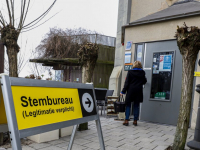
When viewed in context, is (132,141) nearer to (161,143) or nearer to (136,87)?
(161,143)

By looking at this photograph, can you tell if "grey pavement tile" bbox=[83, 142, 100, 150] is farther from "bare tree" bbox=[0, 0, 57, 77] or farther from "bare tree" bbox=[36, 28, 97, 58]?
"bare tree" bbox=[36, 28, 97, 58]

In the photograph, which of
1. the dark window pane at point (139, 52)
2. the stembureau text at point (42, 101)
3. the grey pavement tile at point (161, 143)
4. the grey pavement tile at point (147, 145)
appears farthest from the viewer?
the dark window pane at point (139, 52)

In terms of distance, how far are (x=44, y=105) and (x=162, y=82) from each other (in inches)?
176

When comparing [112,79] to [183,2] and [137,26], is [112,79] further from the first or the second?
[183,2]

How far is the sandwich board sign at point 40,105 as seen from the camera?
1404 millimetres

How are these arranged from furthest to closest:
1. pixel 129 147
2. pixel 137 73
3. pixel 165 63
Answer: pixel 165 63 → pixel 137 73 → pixel 129 147

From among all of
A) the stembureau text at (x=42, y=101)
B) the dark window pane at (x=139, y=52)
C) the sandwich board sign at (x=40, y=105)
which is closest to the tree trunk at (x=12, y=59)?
the sandwich board sign at (x=40, y=105)

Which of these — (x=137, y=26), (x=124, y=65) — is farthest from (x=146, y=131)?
(x=137, y=26)

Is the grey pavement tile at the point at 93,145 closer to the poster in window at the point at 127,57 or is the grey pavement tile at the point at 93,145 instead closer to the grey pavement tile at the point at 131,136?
the grey pavement tile at the point at 131,136

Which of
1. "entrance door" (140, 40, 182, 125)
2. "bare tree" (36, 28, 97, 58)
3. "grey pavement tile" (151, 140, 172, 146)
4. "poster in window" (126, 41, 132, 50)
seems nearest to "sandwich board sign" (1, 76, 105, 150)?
"grey pavement tile" (151, 140, 172, 146)

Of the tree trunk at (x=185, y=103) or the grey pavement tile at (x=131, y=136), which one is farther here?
the grey pavement tile at (x=131, y=136)

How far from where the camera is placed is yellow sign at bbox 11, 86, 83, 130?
1487mm

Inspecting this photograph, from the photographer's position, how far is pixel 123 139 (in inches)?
153

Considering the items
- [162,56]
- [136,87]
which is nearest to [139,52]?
[162,56]
